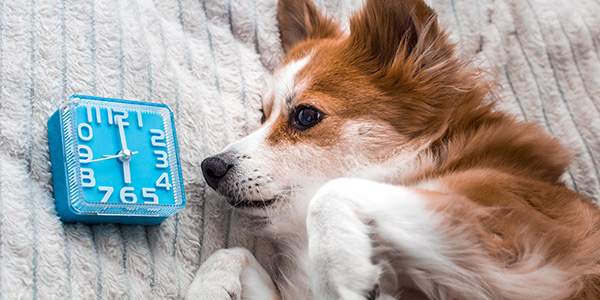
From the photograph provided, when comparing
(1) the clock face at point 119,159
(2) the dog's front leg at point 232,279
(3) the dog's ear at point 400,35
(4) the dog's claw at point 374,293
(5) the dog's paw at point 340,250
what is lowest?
(2) the dog's front leg at point 232,279

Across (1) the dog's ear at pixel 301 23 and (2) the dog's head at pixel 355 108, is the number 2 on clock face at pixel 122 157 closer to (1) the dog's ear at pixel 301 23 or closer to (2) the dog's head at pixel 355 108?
(2) the dog's head at pixel 355 108

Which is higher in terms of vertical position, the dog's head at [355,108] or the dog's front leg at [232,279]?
the dog's head at [355,108]

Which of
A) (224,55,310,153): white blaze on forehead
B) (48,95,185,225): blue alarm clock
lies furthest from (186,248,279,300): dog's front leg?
(224,55,310,153): white blaze on forehead

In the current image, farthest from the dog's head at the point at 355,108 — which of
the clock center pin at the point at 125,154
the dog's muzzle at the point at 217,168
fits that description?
Result: the clock center pin at the point at 125,154

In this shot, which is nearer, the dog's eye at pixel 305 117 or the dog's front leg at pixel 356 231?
the dog's front leg at pixel 356 231

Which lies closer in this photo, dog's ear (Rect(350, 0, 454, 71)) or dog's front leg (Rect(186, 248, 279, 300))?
dog's front leg (Rect(186, 248, 279, 300))

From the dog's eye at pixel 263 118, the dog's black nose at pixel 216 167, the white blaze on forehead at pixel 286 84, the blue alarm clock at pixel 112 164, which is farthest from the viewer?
the dog's eye at pixel 263 118

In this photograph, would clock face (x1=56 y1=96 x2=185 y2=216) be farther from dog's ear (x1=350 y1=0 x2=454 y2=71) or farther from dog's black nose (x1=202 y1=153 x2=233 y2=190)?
dog's ear (x1=350 y1=0 x2=454 y2=71)

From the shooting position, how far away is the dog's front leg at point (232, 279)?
4.18 ft

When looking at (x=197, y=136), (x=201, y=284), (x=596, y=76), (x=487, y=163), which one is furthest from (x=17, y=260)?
(x=596, y=76)

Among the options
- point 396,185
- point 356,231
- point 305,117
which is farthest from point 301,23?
point 356,231

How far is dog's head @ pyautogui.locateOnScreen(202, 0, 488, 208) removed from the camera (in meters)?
1.48

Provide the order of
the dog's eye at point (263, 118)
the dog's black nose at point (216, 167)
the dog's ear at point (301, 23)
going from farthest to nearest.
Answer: the dog's ear at point (301, 23), the dog's eye at point (263, 118), the dog's black nose at point (216, 167)

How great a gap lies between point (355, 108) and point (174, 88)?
54 centimetres
